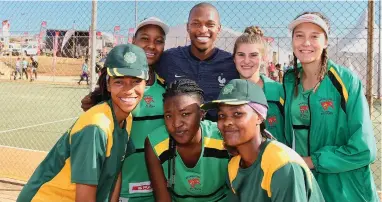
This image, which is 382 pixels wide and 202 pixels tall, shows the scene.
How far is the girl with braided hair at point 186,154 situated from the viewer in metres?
2.87

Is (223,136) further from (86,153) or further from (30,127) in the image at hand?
(30,127)

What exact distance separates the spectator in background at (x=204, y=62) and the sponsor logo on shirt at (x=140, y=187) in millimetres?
761

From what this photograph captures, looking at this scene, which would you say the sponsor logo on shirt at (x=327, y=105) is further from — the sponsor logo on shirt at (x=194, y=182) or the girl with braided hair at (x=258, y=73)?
the sponsor logo on shirt at (x=194, y=182)

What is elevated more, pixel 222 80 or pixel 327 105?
pixel 222 80

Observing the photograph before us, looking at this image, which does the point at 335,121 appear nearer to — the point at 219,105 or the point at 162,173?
the point at 219,105

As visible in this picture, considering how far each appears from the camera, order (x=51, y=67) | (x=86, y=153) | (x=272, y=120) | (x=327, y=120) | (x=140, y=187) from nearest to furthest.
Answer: (x=86, y=153) < (x=327, y=120) < (x=272, y=120) < (x=140, y=187) < (x=51, y=67)

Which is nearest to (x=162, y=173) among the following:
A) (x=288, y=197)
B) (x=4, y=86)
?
(x=288, y=197)

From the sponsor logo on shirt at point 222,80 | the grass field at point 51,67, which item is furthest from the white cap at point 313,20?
the grass field at point 51,67

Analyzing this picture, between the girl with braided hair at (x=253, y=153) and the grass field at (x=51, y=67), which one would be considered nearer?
the girl with braided hair at (x=253, y=153)

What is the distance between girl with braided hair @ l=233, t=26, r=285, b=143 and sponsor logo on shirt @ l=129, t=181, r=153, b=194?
106 centimetres

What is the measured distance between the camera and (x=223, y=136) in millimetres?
2604

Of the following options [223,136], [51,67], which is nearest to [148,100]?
[223,136]

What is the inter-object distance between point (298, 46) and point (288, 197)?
122 centimetres

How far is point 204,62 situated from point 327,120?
46.8 inches
